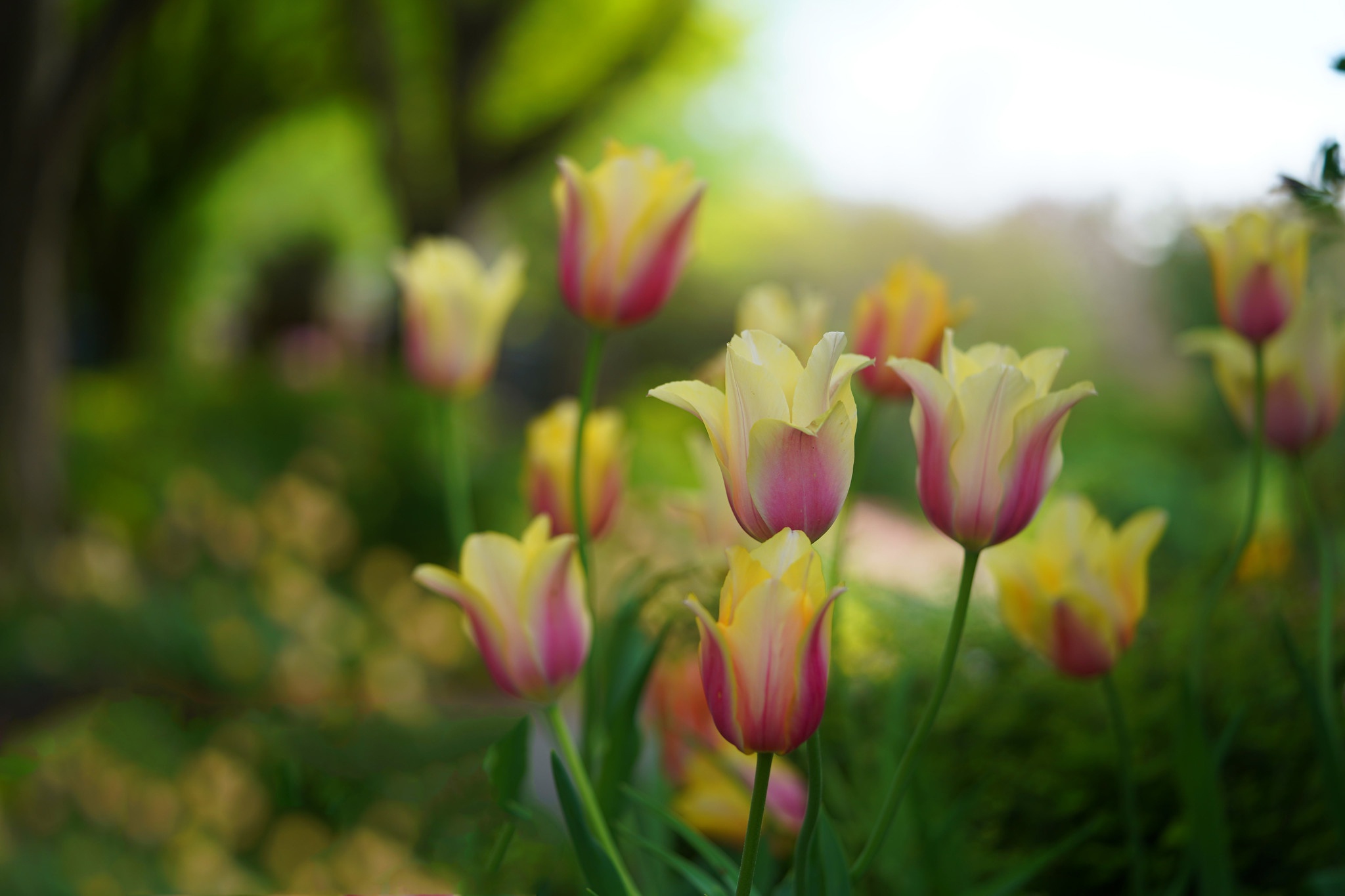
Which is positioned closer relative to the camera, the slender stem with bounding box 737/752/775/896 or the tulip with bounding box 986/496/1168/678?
the slender stem with bounding box 737/752/775/896

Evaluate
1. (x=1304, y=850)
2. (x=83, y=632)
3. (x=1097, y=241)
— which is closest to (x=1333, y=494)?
(x=1304, y=850)

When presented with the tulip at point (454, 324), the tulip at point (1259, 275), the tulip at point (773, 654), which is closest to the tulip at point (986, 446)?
the tulip at point (773, 654)

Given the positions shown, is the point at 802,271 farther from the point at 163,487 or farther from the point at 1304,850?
the point at 1304,850

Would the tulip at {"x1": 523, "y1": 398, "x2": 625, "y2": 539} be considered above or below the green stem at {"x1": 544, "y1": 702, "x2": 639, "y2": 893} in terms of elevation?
above

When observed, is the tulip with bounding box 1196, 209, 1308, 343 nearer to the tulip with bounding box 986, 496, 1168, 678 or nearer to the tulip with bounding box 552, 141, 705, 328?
the tulip with bounding box 986, 496, 1168, 678

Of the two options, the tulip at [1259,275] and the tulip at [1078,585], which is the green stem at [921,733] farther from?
the tulip at [1259,275]

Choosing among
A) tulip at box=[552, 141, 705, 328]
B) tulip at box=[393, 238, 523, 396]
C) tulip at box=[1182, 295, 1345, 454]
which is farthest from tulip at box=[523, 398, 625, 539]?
tulip at box=[1182, 295, 1345, 454]
